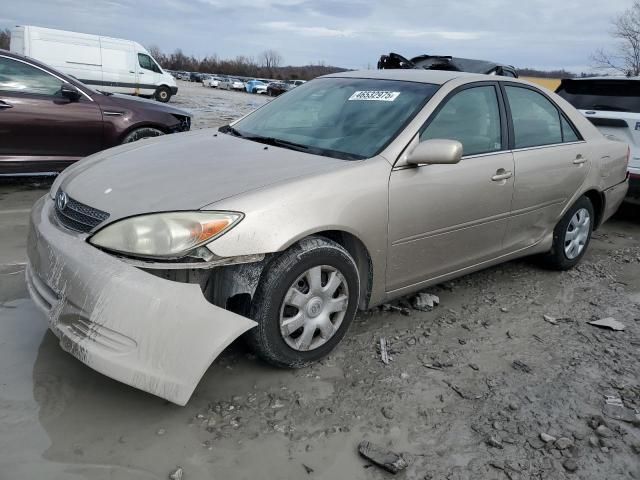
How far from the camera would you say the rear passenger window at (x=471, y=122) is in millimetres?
3275

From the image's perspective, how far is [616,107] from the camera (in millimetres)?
6234

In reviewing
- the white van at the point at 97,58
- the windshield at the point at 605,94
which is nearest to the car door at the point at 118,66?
the white van at the point at 97,58

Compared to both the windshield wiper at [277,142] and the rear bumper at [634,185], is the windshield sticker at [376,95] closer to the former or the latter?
the windshield wiper at [277,142]

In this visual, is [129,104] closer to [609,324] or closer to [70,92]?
[70,92]

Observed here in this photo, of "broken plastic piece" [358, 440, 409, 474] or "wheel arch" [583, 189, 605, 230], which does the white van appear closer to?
"wheel arch" [583, 189, 605, 230]

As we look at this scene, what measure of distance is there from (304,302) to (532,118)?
94.0 inches

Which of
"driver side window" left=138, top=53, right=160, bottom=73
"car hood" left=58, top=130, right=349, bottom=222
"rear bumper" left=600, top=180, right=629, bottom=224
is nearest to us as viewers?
"car hood" left=58, top=130, right=349, bottom=222

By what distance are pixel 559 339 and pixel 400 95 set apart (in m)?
1.79

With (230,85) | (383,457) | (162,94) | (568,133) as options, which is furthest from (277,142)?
(230,85)

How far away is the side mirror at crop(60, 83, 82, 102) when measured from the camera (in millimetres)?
6055

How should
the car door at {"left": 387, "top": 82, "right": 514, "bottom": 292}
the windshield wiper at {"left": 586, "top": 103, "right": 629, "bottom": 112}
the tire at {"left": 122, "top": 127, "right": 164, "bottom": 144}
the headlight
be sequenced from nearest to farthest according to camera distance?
1. the headlight
2. the car door at {"left": 387, "top": 82, "right": 514, "bottom": 292}
3. the windshield wiper at {"left": 586, "top": 103, "right": 629, "bottom": 112}
4. the tire at {"left": 122, "top": 127, "right": 164, "bottom": 144}

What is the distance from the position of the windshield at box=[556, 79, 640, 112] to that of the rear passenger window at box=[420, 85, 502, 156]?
3350 millimetres

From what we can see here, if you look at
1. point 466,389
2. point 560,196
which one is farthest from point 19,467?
point 560,196

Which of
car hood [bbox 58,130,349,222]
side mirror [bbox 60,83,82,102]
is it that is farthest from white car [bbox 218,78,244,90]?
car hood [bbox 58,130,349,222]
